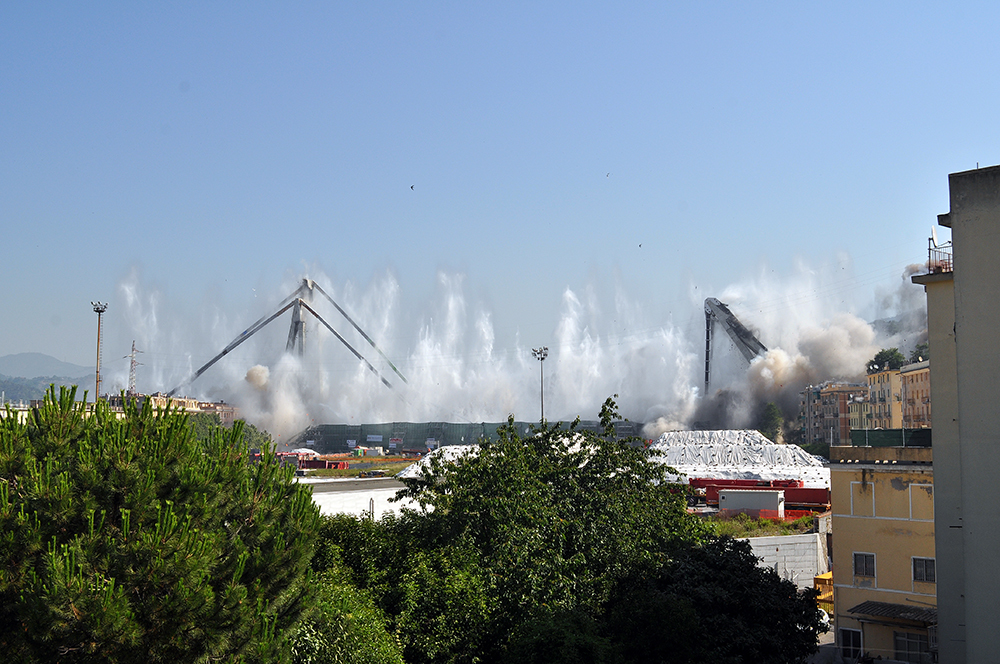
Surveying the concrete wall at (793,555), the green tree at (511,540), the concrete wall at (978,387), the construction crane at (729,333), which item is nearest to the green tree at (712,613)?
the green tree at (511,540)

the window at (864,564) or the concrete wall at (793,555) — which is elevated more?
the window at (864,564)

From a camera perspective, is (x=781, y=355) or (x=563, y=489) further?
(x=781, y=355)

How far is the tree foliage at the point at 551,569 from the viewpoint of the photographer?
1517cm

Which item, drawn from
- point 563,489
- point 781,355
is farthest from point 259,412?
point 563,489

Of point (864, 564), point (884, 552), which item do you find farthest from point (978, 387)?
point (864, 564)

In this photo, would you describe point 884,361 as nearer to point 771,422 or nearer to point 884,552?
point 771,422

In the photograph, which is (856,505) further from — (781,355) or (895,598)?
(781,355)

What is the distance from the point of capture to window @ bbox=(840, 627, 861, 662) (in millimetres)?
21109

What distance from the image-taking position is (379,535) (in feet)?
61.0

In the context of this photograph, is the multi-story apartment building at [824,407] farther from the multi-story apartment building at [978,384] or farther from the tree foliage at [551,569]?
the multi-story apartment building at [978,384]

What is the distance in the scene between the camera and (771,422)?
109 meters

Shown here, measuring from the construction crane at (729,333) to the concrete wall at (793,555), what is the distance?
9720 cm

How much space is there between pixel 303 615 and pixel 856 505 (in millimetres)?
14140

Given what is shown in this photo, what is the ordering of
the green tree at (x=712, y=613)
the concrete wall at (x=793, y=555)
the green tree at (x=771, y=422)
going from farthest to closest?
1. the green tree at (x=771, y=422)
2. the concrete wall at (x=793, y=555)
3. the green tree at (x=712, y=613)
